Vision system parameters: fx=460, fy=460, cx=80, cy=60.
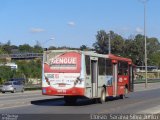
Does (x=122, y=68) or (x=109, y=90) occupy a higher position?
(x=122, y=68)

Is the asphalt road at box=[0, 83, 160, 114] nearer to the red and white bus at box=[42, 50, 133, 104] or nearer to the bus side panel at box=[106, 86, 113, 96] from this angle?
the red and white bus at box=[42, 50, 133, 104]

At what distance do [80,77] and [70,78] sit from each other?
596mm

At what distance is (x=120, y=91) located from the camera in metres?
33.2

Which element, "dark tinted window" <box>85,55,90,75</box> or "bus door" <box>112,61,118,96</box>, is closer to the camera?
"dark tinted window" <box>85,55,90,75</box>

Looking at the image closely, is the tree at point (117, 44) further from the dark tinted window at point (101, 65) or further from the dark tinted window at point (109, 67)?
the dark tinted window at point (101, 65)

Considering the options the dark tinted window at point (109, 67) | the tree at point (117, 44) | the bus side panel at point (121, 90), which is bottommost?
the bus side panel at point (121, 90)

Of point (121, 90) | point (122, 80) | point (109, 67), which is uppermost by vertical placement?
point (109, 67)

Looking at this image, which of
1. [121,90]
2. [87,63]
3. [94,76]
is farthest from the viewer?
[121,90]

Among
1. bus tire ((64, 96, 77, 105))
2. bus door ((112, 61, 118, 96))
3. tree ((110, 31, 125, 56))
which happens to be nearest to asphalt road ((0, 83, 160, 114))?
bus tire ((64, 96, 77, 105))

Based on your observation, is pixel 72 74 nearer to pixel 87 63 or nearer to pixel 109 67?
pixel 87 63

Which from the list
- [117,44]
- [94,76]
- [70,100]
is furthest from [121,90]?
[117,44]

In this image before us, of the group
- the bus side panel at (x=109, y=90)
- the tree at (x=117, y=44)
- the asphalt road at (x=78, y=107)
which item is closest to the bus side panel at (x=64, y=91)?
the asphalt road at (x=78, y=107)

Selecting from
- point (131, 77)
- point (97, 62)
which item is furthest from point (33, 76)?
point (97, 62)

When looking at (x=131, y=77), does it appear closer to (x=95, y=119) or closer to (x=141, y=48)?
(x=95, y=119)
